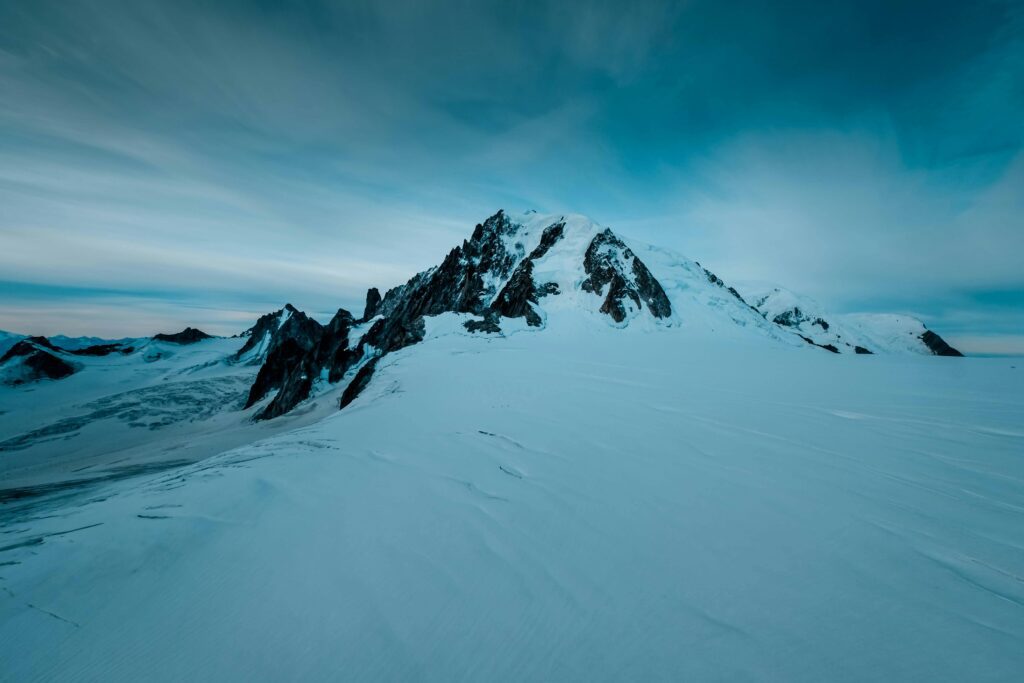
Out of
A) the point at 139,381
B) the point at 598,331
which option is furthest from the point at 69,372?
the point at 598,331

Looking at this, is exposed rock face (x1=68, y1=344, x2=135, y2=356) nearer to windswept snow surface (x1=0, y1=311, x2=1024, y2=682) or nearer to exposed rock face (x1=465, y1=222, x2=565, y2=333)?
exposed rock face (x1=465, y1=222, x2=565, y2=333)

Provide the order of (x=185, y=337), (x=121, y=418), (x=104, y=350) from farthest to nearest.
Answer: (x=185, y=337)
(x=104, y=350)
(x=121, y=418)

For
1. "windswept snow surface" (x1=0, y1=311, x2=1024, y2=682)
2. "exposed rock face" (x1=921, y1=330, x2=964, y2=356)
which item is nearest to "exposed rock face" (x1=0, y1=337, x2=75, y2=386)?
"windswept snow surface" (x1=0, y1=311, x2=1024, y2=682)

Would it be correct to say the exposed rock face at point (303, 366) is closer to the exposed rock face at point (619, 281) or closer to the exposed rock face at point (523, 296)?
the exposed rock face at point (523, 296)

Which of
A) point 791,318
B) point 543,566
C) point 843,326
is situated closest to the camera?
point 543,566

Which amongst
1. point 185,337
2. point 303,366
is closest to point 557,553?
point 303,366

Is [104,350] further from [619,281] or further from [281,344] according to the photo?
[619,281]

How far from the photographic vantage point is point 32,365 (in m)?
46.2

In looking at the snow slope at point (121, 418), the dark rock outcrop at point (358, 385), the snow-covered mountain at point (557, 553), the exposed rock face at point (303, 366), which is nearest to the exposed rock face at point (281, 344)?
the exposed rock face at point (303, 366)

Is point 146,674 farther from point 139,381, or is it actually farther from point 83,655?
point 139,381

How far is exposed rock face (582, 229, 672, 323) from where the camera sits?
32469 millimetres

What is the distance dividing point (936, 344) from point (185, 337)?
796 feet

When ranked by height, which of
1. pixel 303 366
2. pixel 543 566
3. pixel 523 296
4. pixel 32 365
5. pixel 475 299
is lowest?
pixel 32 365

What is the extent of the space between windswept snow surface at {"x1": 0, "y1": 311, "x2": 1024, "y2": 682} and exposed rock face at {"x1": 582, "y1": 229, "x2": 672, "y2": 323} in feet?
88.5
